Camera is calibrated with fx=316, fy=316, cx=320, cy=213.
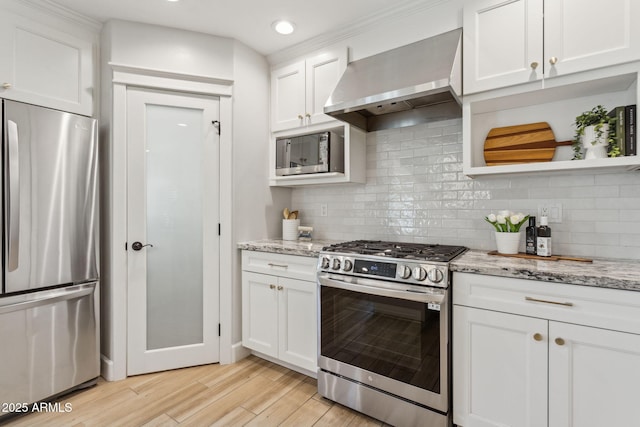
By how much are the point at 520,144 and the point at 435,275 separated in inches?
42.4

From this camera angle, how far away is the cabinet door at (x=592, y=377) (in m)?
1.30

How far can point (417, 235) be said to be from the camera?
2.45 m

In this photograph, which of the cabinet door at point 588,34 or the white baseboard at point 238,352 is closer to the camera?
the cabinet door at point 588,34

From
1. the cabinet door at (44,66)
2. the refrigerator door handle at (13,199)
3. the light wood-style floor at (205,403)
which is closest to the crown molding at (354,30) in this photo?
the cabinet door at (44,66)

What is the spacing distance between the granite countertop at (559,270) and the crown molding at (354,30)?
1.69 metres

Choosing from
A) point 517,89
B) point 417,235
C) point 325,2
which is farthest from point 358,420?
point 325,2

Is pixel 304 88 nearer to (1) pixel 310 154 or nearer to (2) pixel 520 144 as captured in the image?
(1) pixel 310 154

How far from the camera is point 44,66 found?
82.7 inches

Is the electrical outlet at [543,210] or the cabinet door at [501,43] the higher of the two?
the cabinet door at [501,43]

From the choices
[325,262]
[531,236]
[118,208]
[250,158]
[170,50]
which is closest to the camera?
[531,236]

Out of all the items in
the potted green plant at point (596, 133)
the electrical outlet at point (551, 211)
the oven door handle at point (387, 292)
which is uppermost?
the potted green plant at point (596, 133)

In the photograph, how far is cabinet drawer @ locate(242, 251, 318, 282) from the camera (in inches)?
87.7

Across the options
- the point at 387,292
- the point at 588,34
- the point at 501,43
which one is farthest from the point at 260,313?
the point at 588,34

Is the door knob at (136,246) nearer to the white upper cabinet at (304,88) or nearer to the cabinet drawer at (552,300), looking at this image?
the white upper cabinet at (304,88)
